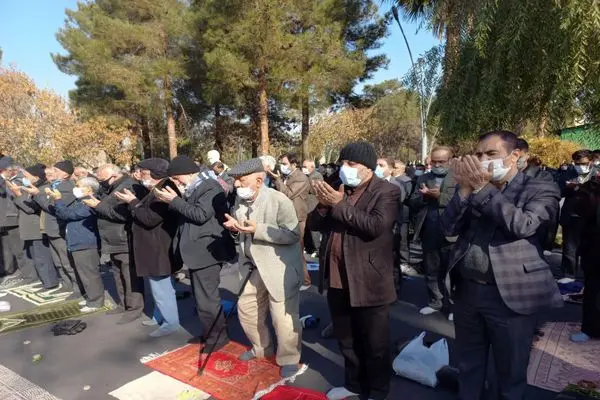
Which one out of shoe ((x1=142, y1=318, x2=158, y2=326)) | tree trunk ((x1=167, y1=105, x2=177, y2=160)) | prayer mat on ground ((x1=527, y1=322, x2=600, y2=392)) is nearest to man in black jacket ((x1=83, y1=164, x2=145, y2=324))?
shoe ((x1=142, y1=318, x2=158, y2=326))

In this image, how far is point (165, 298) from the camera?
4402 millimetres

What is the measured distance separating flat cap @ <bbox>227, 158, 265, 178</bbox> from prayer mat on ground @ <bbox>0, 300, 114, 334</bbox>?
322cm

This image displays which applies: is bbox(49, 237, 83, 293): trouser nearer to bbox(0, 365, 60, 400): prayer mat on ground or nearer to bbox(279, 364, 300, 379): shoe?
bbox(0, 365, 60, 400): prayer mat on ground

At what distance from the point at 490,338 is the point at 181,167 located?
2.89 metres

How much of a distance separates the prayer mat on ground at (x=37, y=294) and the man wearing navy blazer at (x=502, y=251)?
5.54 meters

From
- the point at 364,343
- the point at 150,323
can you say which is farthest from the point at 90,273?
the point at 364,343

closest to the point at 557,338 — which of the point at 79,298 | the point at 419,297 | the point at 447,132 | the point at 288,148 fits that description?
the point at 419,297

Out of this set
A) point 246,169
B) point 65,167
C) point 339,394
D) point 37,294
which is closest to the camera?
point 339,394

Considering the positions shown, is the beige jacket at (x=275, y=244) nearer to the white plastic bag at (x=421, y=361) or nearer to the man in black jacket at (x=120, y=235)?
the white plastic bag at (x=421, y=361)

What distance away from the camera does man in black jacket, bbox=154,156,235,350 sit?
384cm

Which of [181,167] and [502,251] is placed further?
[181,167]

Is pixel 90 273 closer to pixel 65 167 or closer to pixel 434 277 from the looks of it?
pixel 65 167

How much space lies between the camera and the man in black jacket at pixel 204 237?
3836mm

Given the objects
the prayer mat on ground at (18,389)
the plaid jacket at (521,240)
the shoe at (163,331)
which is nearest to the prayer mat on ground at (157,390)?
the prayer mat on ground at (18,389)
